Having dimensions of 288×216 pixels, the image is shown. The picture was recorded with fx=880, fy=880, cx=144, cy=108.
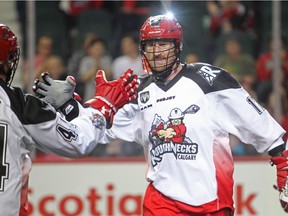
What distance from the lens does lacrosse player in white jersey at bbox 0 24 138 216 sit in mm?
3645

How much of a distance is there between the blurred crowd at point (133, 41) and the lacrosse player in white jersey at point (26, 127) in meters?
3.08

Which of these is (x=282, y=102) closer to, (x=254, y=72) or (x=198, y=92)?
(x=254, y=72)

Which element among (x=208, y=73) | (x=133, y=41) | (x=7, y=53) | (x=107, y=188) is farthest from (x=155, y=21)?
(x=133, y=41)

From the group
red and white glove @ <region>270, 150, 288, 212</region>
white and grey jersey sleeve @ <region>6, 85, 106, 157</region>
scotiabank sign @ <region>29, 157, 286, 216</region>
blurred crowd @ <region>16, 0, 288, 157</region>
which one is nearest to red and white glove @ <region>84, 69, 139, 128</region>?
white and grey jersey sleeve @ <region>6, 85, 106, 157</region>

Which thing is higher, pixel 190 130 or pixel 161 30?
pixel 161 30

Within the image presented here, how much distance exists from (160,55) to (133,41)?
2.86 meters

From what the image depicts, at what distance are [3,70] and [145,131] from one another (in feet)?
3.78

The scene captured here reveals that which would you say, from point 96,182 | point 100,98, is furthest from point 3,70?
point 96,182

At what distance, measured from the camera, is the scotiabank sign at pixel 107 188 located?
673 cm

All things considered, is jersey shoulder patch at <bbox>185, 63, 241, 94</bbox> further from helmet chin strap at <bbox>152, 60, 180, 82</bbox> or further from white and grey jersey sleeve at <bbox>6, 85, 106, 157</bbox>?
white and grey jersey sleeve at <bbox>6, 85, 106, 157</bbox>

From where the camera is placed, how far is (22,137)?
3709 millimetres

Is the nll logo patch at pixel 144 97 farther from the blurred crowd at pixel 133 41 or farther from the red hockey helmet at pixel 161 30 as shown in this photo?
the blurred crowd at pixel 133 41

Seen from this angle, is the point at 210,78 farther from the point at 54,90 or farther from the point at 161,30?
the point at 54,90

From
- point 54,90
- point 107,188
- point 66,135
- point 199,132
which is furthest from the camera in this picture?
point 107,188
